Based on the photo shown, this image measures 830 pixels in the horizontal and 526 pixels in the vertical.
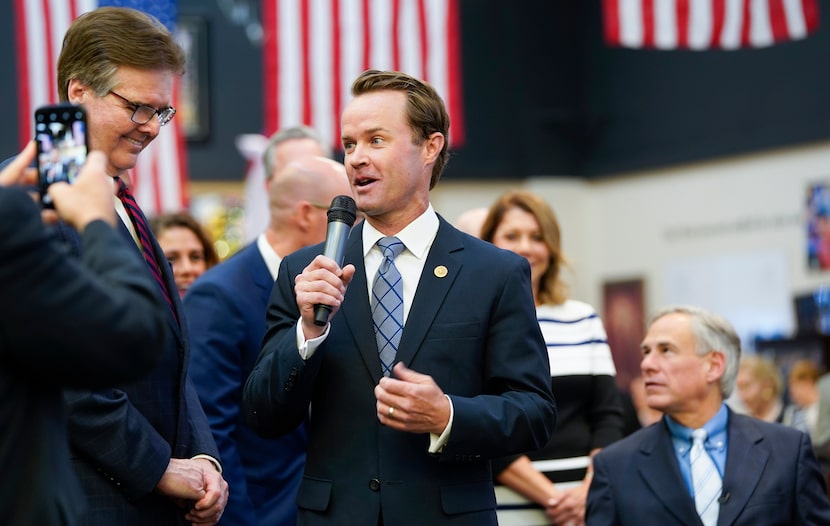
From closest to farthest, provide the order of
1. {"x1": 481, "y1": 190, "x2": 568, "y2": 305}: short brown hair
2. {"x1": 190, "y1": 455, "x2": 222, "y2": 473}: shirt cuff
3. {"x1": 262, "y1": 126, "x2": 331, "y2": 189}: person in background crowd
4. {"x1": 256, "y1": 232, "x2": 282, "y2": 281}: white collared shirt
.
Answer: {"x1": 190, "y1": 455, "x2": 222, "y2": 473}: shirt cuff → {"x1": 256, "y1": 232, "x2": 282, "y2": 281}: white collared shirt → {"x1": 481, "y1": 190, "x2": 568, "y2": 305}: short brown hair → {"x1": 262, "y1": 126, "x2": 331, "y2": 189}: person in background crowd

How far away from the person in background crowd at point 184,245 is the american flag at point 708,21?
4.87 metres

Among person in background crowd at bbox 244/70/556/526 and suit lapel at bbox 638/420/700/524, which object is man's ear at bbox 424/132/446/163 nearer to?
person in background crowd at bbox 244/70/556/526

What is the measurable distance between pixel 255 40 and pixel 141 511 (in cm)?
1351

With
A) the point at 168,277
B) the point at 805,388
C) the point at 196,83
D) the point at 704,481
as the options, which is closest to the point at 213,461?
the point at 168,277

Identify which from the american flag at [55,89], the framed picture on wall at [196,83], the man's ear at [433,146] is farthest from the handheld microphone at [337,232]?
the framed picture on wall at [196,83]

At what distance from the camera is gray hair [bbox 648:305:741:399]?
4.39m

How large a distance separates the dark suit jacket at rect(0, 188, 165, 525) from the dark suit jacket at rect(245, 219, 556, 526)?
2.44ft

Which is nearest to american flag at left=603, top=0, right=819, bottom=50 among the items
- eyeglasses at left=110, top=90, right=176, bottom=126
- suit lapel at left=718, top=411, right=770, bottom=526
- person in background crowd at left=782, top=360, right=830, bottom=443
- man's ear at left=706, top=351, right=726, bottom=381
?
person in background crowd at left=782, top=360, right=830, bottom=443

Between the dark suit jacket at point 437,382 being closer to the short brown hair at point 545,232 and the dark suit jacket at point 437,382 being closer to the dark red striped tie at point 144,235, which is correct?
the dark red striped tie at point 144,235

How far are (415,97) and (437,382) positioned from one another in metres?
0.70

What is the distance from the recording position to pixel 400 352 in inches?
113

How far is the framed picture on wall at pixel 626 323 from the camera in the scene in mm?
15273

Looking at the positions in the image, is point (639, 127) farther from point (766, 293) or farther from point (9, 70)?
point (9, 70)

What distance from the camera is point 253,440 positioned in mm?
3963
